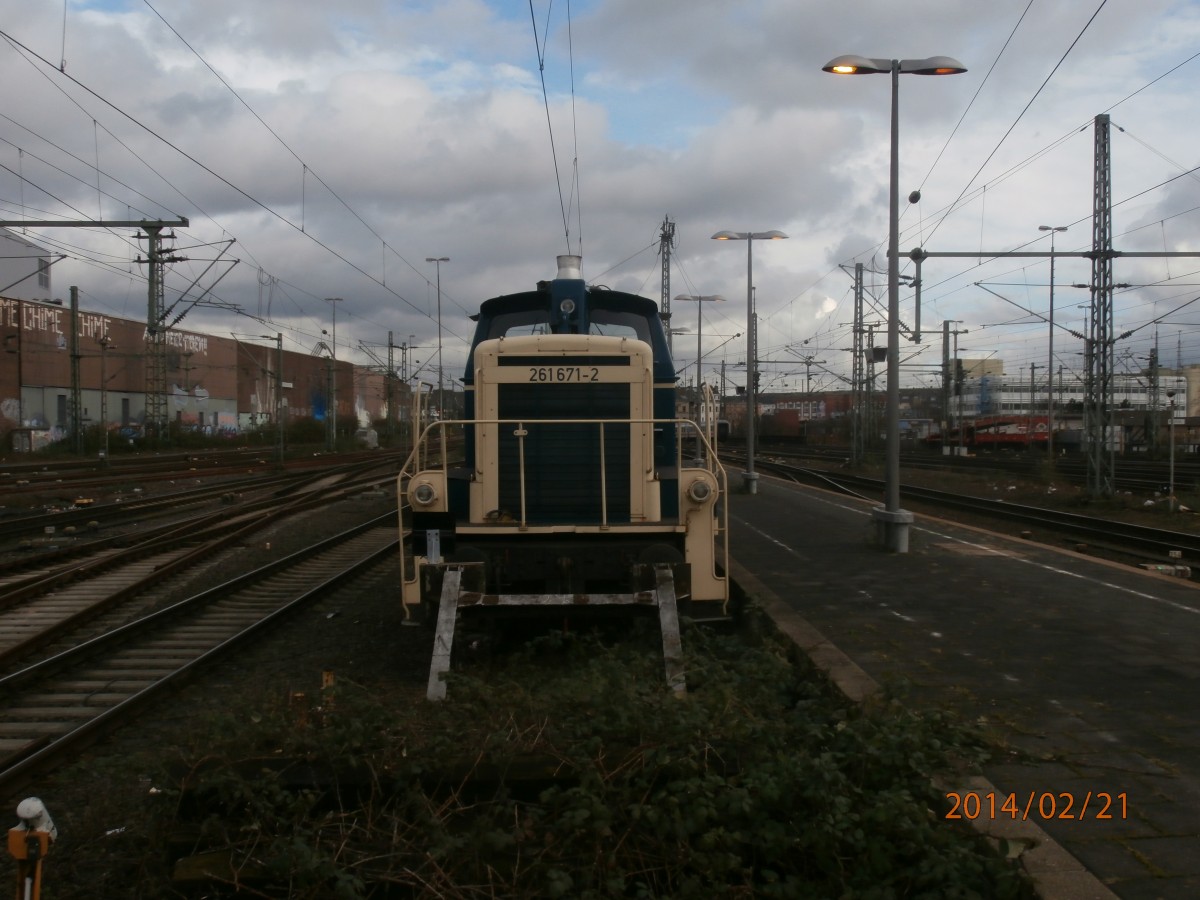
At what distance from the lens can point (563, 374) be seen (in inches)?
301

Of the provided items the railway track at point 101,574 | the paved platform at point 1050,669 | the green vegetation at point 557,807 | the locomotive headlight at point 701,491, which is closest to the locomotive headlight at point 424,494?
the locomotive headlight at point 701,491

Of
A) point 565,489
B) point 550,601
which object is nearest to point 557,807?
point 550,601

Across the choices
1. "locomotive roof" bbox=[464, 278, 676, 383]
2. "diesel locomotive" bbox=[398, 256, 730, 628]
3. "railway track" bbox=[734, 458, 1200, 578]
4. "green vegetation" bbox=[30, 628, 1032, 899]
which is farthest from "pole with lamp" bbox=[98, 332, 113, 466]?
"green vegetation" bbox=[30, 628, 1032, 899]

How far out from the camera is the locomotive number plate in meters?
7.64

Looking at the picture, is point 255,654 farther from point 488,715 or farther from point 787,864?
point 787,864

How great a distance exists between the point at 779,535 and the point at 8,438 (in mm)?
36358

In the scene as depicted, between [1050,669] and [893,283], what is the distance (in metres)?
7.81

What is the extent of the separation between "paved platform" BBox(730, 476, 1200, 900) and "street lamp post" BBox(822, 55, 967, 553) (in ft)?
1.41

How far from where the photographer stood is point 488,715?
4480mm

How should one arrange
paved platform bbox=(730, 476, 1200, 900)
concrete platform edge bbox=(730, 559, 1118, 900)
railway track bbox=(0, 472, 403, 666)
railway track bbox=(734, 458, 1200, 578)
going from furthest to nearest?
railway track bbox=(734, 458, 1200, 578) → railway track bbox=(0, 472, 403, 666) → paved platform bbox=(730, 476, 1200, 900) → concrete platform edge bbox=(730, 559, 1118, 900)

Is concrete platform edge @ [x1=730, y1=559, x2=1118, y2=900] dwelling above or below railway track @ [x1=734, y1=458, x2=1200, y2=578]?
above

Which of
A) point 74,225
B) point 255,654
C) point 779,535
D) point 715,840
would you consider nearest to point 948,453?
point 779,535
